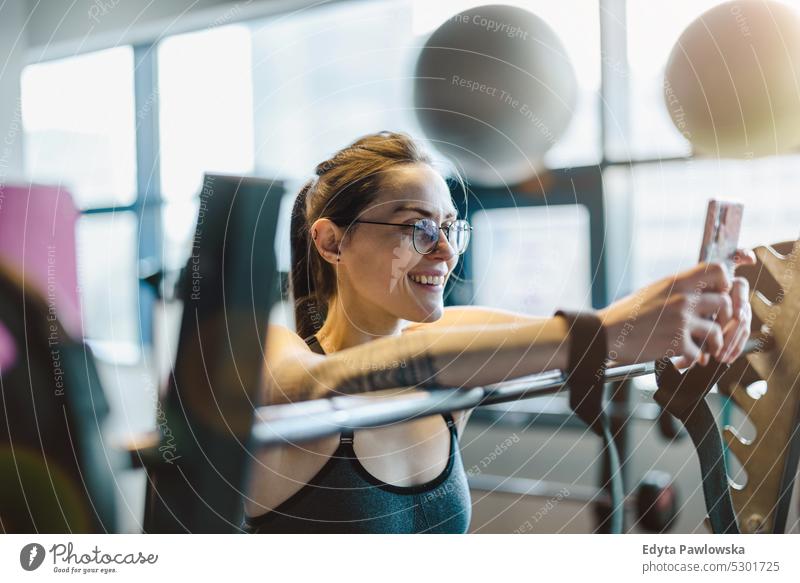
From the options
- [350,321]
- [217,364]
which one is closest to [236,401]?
[217,364]

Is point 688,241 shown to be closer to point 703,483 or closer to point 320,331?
point 703,483

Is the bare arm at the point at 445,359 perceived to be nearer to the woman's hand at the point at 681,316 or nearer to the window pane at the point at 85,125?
the woman's hand at the point at 681,316

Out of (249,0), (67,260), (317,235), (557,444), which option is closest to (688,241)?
(557,444)

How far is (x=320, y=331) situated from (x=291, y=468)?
131 millimetres

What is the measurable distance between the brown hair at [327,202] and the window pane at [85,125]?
18 cm

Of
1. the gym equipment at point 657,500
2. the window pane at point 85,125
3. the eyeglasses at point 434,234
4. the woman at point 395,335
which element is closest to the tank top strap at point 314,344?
the woman at point 395,335

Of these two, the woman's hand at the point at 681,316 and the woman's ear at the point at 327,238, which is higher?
the woman's ear at the point at 327,238

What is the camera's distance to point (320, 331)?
1.97 ft

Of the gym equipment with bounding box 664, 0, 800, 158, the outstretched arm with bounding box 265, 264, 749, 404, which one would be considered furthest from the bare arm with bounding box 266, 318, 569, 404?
the gym equipment with bounding box 664, 0, 800, 158

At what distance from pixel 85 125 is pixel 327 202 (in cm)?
26

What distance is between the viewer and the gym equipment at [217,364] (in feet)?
2.03

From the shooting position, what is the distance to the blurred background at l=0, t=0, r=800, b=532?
606mm

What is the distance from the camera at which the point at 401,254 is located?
587 millimetres
